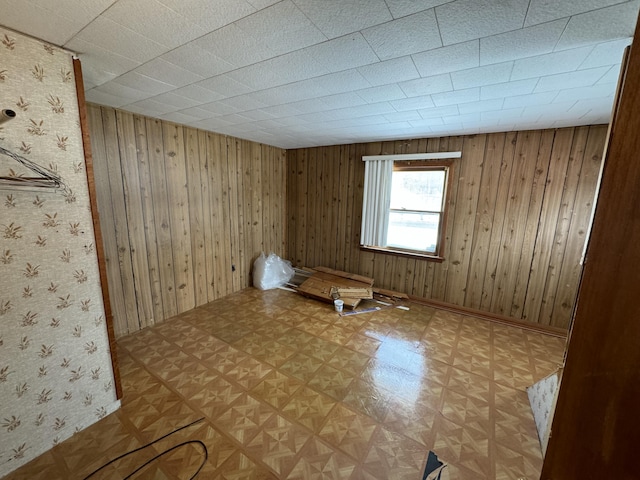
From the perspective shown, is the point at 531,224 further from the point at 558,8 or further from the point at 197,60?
the point at 197,60

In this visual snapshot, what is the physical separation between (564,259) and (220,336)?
3807mm

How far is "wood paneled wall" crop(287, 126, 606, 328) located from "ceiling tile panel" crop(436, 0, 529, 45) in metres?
2.16

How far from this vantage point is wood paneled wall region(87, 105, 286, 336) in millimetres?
2377

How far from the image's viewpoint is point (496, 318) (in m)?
3.03

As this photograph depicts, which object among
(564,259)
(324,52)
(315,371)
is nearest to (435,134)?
(564,259)

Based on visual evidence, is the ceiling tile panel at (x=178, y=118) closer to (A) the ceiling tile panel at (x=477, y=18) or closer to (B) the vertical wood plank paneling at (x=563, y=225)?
(A) the ceiling tile panel at (x=477, y=18)

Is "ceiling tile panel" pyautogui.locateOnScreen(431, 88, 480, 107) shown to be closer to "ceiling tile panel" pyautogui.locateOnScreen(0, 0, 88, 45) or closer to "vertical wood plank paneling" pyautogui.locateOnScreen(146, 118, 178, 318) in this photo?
"ceiling tile panel" pyautogui.locateOnScreen(0, 0, 88, 45)

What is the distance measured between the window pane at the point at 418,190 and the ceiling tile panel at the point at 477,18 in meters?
2.27

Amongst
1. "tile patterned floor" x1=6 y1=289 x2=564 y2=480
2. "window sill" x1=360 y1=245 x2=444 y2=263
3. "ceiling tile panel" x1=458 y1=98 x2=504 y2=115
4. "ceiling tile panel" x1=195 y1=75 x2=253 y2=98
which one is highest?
"ceiling tile panel" x1=458 y1=98 x2=504 y2=115

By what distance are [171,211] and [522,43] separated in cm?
323

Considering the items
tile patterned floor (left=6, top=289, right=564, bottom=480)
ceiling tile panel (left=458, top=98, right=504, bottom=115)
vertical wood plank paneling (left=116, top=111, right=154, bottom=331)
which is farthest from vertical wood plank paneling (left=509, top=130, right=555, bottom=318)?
vertical wood plank paneling (left=116, top=111, right=154, bottom=331)

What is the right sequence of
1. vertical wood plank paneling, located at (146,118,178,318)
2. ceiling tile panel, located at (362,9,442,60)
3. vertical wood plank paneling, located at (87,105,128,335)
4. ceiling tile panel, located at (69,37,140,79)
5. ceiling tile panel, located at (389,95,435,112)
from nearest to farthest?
ceiling tile panel, located at (362,9,442,60)
ceiling tile panel, located at (69,37,140,79)
ceiling tile panel, located at (389,95,435,112)
vertical wood plank paneling, located at (87,105,128,335)
vertical wood plank paneling, located at (146,118,178,318)

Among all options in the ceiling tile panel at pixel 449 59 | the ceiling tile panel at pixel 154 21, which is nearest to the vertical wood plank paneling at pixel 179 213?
the ceiling tile panel at pixel 154 21

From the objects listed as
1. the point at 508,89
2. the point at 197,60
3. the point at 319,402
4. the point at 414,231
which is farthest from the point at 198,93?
the point at 414,231
